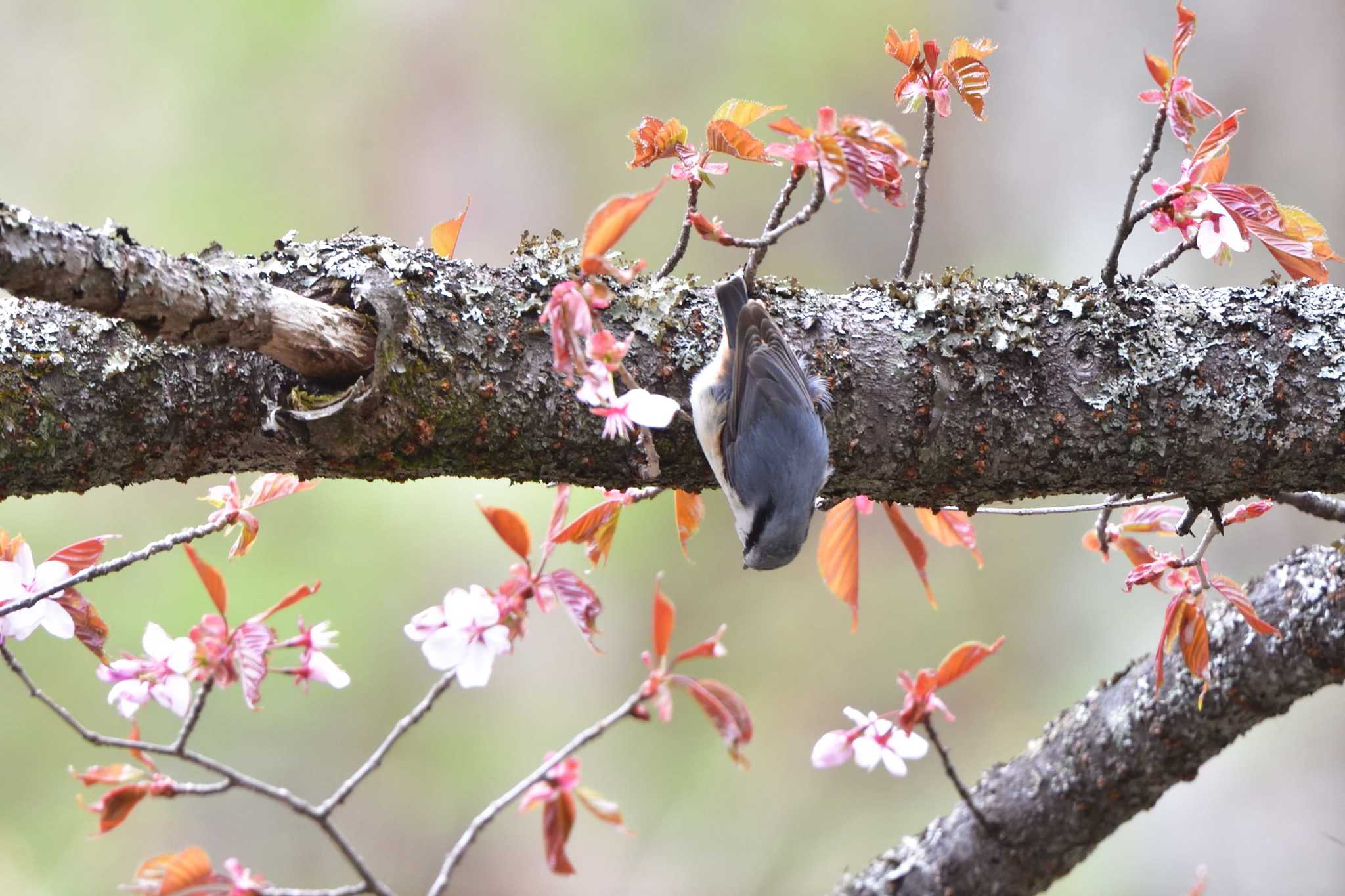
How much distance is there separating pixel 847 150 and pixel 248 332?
485 mm

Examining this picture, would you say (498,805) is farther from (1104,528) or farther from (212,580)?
(1104,528)

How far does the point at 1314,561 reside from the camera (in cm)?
120

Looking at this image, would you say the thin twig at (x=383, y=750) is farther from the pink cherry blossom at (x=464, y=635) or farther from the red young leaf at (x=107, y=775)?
the red young leaf at (x=107, y=775)

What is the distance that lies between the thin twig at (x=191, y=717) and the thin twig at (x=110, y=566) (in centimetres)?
14

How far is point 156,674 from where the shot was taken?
0.98 metres

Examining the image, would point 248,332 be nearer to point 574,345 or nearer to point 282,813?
point 574,345

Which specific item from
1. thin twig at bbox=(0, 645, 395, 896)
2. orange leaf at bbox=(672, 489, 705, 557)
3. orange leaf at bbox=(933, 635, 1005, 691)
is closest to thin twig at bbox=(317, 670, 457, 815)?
thin twig at bbox=(0, 645, 395, 896)

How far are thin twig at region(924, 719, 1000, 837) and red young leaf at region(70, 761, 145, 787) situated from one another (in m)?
0.84

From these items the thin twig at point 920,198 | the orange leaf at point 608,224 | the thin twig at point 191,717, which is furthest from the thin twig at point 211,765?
the thin twig at point 920,198

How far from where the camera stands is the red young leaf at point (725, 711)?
3.33 feet

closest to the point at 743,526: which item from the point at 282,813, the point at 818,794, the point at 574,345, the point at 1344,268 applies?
the point at 574,345

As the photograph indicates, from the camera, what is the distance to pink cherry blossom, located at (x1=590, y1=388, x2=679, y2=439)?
769mm

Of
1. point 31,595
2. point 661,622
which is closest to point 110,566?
point 31,595

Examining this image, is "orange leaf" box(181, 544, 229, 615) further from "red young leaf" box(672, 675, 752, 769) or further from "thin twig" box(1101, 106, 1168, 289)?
"thin twig" box(1101, 106, 1168, 289)
